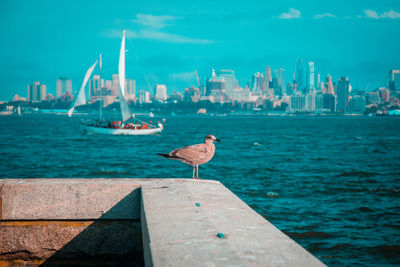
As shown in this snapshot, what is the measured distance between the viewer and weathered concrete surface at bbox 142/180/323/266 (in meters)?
3.29

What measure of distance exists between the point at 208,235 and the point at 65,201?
268 cm

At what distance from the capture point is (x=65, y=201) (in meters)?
5.90

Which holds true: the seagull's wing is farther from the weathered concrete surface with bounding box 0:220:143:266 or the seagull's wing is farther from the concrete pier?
the weathered concrete surface with bounding box 0:220:143:266

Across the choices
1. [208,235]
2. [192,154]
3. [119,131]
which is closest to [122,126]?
[119,131]

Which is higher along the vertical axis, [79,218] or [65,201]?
[65,201]

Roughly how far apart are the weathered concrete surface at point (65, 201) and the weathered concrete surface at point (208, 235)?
0.46 meters

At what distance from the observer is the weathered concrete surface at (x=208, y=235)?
3285 mm

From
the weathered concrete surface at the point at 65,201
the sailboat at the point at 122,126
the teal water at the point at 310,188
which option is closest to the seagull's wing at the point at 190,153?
the weathered concrete surface at the point at 65,201

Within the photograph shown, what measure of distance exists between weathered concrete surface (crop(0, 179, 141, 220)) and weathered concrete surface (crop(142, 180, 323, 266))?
18.2 inches

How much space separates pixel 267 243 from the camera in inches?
145

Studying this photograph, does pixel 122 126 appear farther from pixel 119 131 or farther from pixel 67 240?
pixel 67 240

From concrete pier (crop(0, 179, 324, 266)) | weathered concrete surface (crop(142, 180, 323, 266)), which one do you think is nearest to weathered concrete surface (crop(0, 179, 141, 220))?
concrete pier (crop(0, 179, 324, 266))

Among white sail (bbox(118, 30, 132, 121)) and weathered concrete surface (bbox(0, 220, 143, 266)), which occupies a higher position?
white sail (bbox(118, 30, 132, 121))

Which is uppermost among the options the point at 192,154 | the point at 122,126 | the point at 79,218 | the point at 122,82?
the point at 122,82
